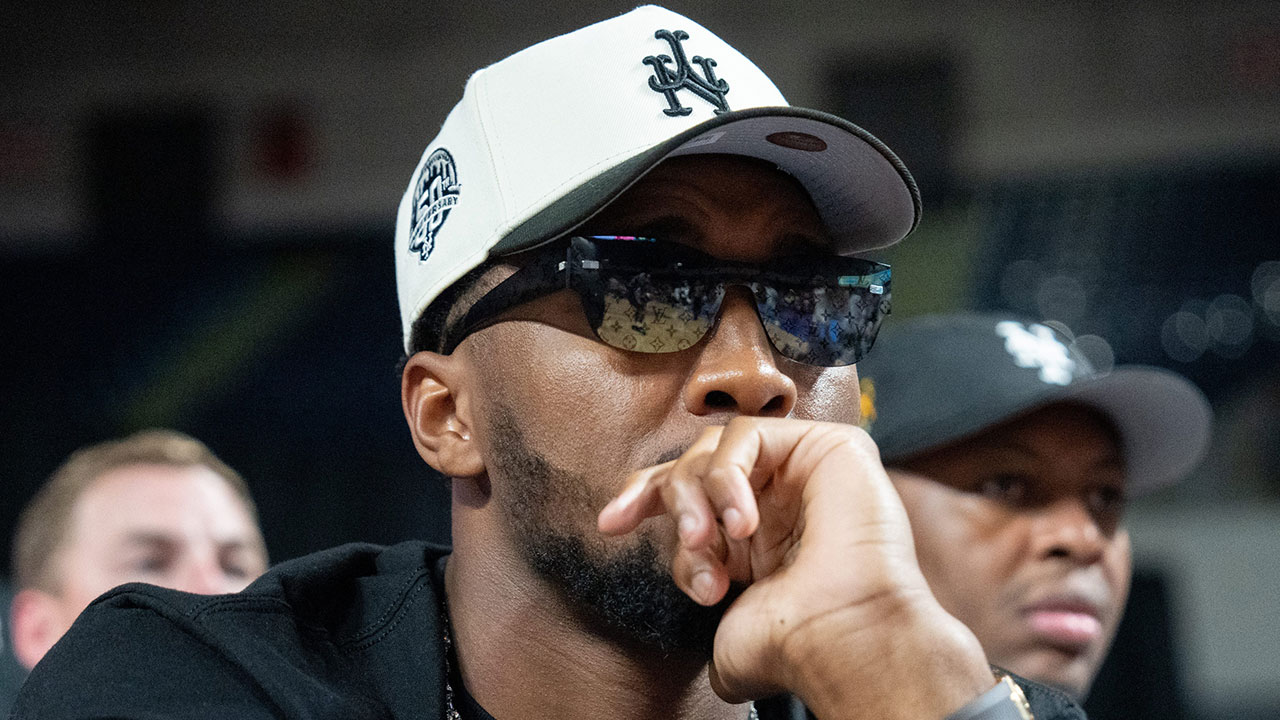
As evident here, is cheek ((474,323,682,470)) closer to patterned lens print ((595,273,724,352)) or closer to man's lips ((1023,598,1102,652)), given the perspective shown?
patterned lens print ((595,273,724,352))

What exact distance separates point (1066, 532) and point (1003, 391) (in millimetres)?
303

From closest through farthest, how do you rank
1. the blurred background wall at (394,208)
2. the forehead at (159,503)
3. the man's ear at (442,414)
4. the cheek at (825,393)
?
the cheek at (825,393) < the man's ear at (442,414) < the forehead at (159,503) < the blurred background wall at (394,208)

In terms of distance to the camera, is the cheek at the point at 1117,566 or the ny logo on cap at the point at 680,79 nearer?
the ny logo on cap at the point at 680,79

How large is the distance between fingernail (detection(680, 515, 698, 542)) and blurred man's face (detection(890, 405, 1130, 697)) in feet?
4.25

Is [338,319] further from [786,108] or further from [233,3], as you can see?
[786,108]

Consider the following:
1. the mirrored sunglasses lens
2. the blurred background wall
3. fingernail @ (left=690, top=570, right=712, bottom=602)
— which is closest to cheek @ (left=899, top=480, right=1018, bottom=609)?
the mirrored sunglasses lens

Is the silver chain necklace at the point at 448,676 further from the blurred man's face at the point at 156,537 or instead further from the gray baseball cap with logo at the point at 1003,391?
the blurred man's face at the point at 156,537

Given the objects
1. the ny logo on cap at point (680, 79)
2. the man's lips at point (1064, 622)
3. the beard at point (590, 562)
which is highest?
the ny logo on cap at point (680, 79)

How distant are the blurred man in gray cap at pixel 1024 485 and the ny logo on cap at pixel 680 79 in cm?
100

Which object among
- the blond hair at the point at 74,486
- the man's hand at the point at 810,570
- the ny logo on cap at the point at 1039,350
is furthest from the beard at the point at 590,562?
the blond hair at the point at 74,486

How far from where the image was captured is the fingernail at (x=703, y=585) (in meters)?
1.54

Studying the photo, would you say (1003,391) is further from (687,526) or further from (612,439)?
(687,526)

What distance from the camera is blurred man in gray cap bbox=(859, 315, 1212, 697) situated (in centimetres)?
266

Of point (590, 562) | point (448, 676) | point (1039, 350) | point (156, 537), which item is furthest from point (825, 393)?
point (156, 537)
